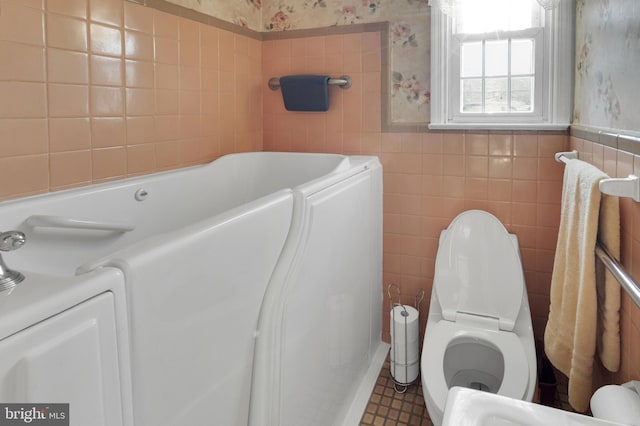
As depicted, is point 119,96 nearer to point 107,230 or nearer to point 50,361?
point 107,230

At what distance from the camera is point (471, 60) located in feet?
7.57

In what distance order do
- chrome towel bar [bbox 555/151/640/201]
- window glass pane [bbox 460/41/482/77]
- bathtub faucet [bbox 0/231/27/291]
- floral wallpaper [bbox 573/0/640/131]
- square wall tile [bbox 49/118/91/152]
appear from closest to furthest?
bathtub faucet [bbox 0/231/27/291]
chrome towel bar [bbox 555/151/640/201]
floral wallpaper [bbox 573/0/640/131]
square wall tile [bbox 49/118/91/152]
window glass pane [bbox 460/41/482/77]

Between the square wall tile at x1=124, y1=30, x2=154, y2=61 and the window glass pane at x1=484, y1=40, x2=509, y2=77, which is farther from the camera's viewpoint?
the window glass pane at x1=484, y1=40, x2=509, y2=77

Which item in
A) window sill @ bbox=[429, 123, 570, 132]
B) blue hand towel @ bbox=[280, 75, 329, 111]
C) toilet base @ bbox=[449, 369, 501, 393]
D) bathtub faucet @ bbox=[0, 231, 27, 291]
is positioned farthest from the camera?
blue hand towel @ bbox=[280, 75, 329, 111]

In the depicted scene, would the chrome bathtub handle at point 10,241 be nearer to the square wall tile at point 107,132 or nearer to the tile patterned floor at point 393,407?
the square wall tile at point 107,132

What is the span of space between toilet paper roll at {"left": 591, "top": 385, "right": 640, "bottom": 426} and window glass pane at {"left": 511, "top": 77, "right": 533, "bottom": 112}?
1.54 m

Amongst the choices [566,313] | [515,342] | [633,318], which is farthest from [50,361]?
[515,342]

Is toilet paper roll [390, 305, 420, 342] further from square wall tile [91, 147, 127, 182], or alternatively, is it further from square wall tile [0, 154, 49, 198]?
square wall tile [0, 154, 49, 198]

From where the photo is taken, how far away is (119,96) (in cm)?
181

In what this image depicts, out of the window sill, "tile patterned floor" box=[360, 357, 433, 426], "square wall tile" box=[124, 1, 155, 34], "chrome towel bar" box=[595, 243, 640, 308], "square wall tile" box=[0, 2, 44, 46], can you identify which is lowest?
"tile patterned floor" box=[360, 357, 433, 426]

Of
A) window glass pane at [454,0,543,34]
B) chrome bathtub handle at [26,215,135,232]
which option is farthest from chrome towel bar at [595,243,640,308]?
chrome bathtub handle at [26,215,135,232]

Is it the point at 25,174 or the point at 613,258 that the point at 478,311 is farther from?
the point at 25,174

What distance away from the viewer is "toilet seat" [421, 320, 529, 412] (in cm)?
157

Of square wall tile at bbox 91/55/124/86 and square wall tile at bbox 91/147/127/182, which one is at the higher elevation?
square wall tile at bbox 91/55/124/86
